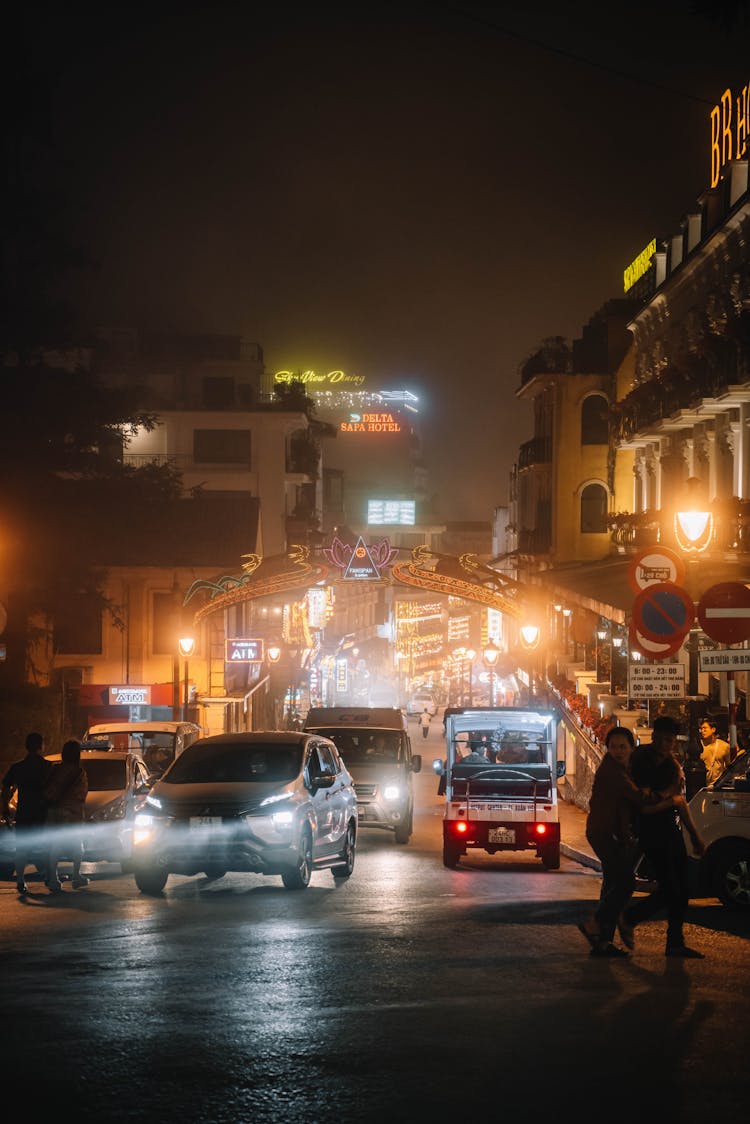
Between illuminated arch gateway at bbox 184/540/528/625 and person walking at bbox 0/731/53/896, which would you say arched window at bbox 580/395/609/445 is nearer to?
illuminated arch gateway at bbox 184/540/528/625

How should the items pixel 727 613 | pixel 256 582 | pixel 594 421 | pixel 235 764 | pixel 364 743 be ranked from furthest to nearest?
1. pixel 594 421
2. pixel 256 582
3. pixel 364 743
4. pixel 235 764
5. pixel 727 613

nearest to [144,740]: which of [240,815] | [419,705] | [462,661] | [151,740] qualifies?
[151,740]

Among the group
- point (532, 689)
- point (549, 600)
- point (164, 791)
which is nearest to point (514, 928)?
point (164, 791)

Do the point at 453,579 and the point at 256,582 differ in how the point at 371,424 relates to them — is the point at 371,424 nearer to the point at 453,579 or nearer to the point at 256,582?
the point at 256,582

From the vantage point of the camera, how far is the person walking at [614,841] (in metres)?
11.5

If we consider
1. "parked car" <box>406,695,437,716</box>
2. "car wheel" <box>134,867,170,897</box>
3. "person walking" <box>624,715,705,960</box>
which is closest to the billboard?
"parked car" <box>406,695,437,716</box>

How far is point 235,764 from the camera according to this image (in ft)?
57.8

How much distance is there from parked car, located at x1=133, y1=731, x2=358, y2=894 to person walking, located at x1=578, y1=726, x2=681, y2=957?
509 cm

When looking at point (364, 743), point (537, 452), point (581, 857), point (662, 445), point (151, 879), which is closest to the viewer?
point (151, 879)

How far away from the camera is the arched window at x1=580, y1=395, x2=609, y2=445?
5866 centimetres

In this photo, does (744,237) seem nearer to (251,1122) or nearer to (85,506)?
(85,506)

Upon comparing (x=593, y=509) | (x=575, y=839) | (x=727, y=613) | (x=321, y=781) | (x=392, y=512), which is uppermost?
(x=392, y=512)

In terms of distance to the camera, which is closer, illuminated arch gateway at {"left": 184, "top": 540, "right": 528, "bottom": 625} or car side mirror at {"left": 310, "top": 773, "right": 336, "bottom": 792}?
car side mirror at {"left": 310, "top": 773, "right": 336, "bottom": 792}

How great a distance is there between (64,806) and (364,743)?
10529 mm
